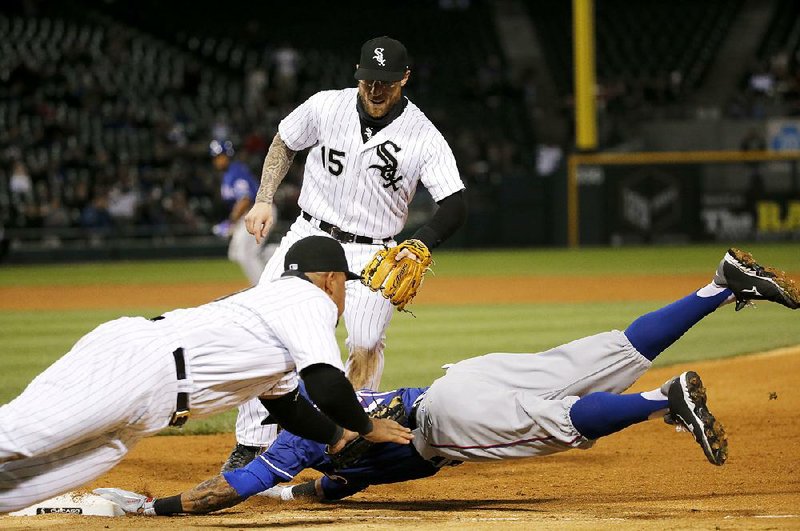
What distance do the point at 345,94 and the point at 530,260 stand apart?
586 inches

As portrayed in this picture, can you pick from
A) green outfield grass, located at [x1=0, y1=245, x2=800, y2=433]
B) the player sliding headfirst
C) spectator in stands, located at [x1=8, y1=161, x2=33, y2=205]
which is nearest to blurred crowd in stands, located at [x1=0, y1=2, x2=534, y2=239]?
spectator in stands, located at [x1=8, y1=161, x2=33, y2=205]

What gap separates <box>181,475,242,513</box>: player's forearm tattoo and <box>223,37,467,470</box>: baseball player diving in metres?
1.13

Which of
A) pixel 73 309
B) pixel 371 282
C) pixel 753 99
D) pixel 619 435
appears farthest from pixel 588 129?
pixel 371 282

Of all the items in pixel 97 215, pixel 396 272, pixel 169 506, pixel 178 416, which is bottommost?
pixel 97 215

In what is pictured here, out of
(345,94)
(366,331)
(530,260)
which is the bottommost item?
(530,260)

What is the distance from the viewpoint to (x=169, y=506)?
4727 millimetres

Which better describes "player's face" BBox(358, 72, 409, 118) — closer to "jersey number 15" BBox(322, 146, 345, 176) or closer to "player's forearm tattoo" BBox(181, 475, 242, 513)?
"jersey number 15" BBox(322, 146, 345, 176)

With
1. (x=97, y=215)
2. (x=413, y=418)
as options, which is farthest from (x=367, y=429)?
(x=97, y=215)

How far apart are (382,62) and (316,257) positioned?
1741 mm

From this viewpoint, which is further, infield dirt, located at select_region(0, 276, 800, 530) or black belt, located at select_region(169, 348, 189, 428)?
infield dirt, located at select_region(0, 276, 800, 530)

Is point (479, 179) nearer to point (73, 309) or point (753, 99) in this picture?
point (753, 99)

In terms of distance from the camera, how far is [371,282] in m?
5.06

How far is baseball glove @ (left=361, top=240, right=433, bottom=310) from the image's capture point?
16.5ft

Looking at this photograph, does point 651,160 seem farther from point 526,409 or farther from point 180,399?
point 180,399
